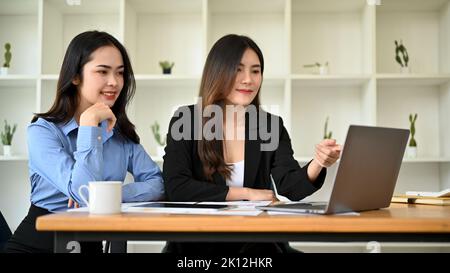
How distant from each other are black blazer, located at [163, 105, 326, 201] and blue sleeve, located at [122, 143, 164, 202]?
5 centimetres

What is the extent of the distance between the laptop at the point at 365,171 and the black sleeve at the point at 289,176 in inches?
11.2

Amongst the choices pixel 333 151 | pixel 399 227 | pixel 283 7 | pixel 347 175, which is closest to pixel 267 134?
pixel 333 151

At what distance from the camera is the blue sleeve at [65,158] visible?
4.80ft

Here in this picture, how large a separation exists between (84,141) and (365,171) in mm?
807

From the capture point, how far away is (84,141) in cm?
148

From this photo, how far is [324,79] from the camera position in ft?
10.4

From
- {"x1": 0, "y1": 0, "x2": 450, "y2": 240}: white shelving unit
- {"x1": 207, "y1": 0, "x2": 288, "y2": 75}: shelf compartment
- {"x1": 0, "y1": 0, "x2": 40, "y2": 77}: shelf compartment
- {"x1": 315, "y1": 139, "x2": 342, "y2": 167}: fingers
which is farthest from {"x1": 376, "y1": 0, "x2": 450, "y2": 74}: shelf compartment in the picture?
{"x1": 0, "y1": 0, "x2": 40, "y2": 77}: shelf compartment

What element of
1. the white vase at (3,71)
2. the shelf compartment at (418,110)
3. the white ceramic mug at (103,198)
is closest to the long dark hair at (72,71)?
the white ceramic mug at (103,198)

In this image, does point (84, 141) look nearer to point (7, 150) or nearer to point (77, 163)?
point (77, 163)

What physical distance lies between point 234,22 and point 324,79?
→ 2.63 feet

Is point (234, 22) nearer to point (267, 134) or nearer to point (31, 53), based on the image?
point (31, 53)

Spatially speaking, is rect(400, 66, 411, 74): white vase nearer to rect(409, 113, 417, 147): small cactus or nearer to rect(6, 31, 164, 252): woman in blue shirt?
rect(409, 113, 417, 147): small cactus

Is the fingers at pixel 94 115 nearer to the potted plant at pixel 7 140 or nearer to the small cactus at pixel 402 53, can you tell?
the potted plant at pixel 7 140

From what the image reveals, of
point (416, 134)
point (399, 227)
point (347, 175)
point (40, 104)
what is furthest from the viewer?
point (416, 134)
